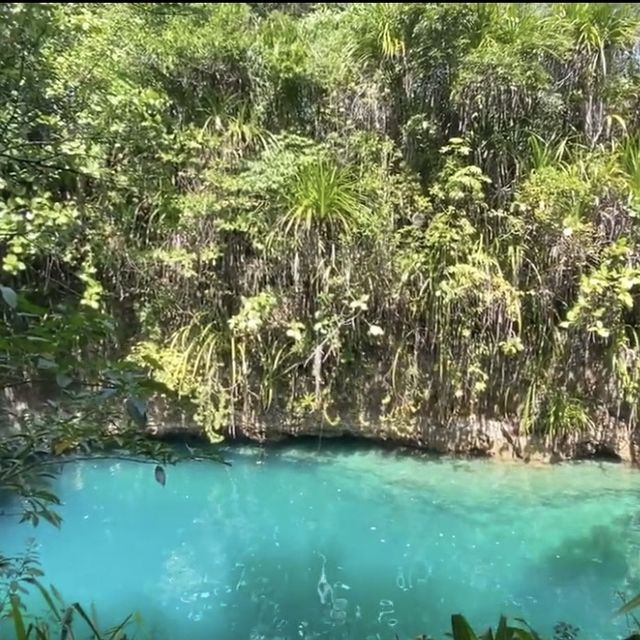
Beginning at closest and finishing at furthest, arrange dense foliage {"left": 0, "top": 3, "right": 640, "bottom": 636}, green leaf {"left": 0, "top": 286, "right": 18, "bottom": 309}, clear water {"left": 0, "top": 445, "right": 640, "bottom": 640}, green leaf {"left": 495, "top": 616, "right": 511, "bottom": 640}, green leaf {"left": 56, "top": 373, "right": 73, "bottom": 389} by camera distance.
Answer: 1. green leaf {"left": 0, "top": 286, "right": 18, "bottom": 309}
2. green leaf {"left": 56, "top": 373, "right": 73, "bottom": 389}
3. green leaf {"left": 495, "top": 616, "right": 511, "bottom": 640}
4. clear water {"left": 0, "top": 445, "right": 640, "bottom": 640}
5. dense foliage {"left": 0, "top": 3, "right": 640, "bottom": 636}

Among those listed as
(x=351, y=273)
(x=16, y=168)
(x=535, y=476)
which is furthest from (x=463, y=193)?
(x=16, y=168)

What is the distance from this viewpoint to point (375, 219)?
4676mm

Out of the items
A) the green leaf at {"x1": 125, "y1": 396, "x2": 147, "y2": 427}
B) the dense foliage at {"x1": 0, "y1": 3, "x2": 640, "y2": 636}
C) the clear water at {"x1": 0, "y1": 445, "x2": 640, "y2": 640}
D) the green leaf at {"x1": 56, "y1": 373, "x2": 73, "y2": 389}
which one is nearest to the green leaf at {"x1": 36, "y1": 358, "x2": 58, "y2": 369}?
the green leaf at {"x1": 56, "y1": 373, "x2": 73, "y2": 389}

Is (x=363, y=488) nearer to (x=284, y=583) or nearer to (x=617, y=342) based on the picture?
(x=284, y=583)

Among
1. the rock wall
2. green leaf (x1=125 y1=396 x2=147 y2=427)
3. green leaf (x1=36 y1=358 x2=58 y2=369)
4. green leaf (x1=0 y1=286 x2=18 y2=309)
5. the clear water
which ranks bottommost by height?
the clear water

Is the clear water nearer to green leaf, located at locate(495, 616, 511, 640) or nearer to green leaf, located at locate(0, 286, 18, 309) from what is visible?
green leaf, located at locate(495, 616, 511, 640)

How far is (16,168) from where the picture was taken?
5.05 ft

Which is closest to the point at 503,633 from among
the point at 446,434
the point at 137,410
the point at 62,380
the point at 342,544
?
the point at 137,410

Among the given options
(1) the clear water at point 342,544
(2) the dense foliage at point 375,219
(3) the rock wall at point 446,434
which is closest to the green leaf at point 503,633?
(1) the clear water at point 342,544

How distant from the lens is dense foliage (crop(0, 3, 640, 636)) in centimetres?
455

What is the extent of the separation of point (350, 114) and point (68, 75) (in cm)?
192

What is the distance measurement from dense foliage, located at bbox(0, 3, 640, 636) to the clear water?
47 centimetres

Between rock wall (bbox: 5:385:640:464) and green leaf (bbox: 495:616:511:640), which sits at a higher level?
green leaf (bbox: 495:616:511:640)

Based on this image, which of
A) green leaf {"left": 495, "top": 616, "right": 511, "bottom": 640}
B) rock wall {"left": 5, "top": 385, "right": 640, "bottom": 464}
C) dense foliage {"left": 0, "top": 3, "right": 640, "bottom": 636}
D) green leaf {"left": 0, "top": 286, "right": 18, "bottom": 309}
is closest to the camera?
green leaf {"left": 0, "top": 286, "right": 18, "bottom": 309}
